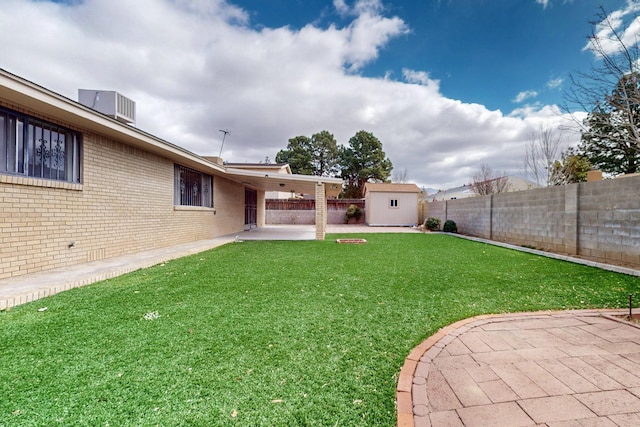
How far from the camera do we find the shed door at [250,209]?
1705cm

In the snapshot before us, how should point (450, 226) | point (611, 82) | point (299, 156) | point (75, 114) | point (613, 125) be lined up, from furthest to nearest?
point (299, 156)
point (450, 226)
point (611, 82)
point (613, 125)
point (75, 114)

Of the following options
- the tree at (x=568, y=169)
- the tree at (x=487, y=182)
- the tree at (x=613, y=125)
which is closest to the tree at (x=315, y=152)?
the tree at (x=487, y=182)

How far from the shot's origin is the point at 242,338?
2.81 m

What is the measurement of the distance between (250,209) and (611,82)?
16.6 metres

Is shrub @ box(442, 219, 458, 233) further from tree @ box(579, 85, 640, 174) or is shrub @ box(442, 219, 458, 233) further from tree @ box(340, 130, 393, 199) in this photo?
tree @ box(340, 130, 393, 199)

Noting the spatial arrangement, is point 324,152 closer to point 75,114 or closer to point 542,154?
point 542,154

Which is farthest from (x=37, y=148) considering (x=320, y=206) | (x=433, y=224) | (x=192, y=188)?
(x=433, y=224)

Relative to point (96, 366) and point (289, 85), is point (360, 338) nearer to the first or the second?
point (96, 366)

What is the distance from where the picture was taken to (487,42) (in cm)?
1009

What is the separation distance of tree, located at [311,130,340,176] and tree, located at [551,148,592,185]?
21.2 meters

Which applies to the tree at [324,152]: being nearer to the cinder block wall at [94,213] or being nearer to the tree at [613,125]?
the cinder block wall at [94,213]

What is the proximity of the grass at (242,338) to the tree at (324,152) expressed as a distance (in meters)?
29.7

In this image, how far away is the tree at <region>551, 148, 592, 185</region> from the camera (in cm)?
1900

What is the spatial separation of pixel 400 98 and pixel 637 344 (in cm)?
1401
